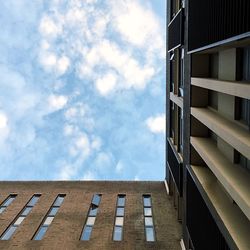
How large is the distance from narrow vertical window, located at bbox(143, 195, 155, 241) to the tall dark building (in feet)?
8.01

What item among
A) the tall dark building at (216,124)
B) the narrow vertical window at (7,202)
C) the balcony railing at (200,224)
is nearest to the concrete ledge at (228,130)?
the tall dark building at (216,124)

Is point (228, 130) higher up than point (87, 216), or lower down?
higher up

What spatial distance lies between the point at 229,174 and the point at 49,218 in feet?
49.3

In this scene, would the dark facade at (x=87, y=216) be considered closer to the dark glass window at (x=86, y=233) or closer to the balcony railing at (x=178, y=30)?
the dark glass window at (x=86, y=233)

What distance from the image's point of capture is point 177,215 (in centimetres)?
2427

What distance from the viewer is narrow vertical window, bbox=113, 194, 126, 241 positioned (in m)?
21.9

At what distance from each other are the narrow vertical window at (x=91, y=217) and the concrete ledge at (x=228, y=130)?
9.83 metres

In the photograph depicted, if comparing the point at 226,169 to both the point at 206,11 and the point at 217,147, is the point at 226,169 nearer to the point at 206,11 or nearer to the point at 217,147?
the point at 217,147

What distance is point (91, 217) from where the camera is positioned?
24.2 metres

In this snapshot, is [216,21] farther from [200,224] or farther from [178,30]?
[178,30]

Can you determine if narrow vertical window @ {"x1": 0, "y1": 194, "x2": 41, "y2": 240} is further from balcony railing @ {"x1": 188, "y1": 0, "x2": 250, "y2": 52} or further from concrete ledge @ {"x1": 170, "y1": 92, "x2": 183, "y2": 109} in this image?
balcony railing @ {"x1": 188, "y1": 0, "x2": 250, "y2": 52}

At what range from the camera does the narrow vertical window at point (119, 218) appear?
21.9 meters

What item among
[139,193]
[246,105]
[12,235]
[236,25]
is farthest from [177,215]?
[236,25]

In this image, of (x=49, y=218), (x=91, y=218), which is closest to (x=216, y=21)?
(x=91, y=218)
